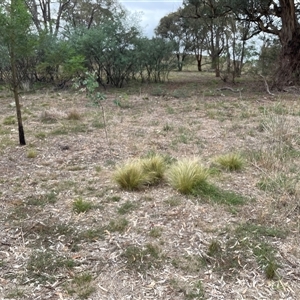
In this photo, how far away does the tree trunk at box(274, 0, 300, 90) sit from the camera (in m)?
10.5

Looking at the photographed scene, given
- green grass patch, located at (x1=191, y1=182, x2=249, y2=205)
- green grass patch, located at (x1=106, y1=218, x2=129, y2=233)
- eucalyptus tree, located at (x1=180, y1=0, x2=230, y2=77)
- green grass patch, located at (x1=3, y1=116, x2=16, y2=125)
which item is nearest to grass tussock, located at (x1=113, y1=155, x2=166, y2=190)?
green grass patch, located at (x1=191, y1=182, x2=249, y2=205)

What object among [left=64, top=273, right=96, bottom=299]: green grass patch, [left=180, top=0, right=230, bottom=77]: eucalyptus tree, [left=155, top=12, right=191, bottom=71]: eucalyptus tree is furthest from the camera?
[left=155, top=12, right=191, bottom=71]: eucalyptus tree

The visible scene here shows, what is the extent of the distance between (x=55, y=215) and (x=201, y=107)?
5.87 meters

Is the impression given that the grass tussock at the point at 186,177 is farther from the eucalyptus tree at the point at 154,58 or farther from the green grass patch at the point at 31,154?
the eucalyptus tree at the point at 154,58

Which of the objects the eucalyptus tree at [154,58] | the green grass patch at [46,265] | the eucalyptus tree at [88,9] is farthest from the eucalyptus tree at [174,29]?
the green grass patch at [46,265]

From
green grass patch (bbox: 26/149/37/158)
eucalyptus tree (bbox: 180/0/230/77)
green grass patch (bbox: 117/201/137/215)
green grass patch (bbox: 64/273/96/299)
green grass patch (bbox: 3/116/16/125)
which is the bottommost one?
green grass patch (bbox: 64/273/96/299)

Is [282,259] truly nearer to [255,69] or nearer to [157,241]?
[157,241]

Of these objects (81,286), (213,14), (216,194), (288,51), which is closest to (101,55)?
(213,14)

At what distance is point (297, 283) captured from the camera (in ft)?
6.48

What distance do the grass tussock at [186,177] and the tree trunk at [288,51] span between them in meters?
8.59

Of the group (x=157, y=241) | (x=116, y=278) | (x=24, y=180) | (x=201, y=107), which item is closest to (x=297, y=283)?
(x=157, y=241)

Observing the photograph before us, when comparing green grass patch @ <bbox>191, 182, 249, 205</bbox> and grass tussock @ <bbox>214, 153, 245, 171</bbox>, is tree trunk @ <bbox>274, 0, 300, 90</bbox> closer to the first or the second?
grass tussock @ <bbox>214, 153, 245, 171</bbox>

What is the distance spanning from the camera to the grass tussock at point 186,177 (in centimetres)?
314

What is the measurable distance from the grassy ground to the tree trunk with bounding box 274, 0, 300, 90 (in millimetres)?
6447
